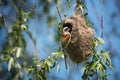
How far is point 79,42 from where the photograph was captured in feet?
11.2

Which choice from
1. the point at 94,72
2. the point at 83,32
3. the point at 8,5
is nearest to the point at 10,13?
the point at 8,5

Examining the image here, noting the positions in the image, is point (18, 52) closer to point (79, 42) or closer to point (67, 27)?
point (67, 27)

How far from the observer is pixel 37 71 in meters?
3.21

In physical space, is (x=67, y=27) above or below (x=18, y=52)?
above

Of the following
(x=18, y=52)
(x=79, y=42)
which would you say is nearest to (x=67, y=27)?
(x=79, y=42)

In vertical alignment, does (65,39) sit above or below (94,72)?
above

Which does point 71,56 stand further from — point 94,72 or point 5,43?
point 5,43

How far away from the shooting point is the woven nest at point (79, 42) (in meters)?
3.40

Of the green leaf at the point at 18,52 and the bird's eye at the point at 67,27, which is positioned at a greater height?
the bird's eye at the point at 67,27

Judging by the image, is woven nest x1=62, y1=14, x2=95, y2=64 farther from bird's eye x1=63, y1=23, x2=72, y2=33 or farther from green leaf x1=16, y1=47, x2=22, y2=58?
green leaf x1=16, y1=47, x2=22, y2=58

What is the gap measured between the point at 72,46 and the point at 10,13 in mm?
1977

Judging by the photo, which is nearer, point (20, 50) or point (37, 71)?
point (37, 71)

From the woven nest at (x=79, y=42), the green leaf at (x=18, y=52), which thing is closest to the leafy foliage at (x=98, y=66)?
the woven nest at (x=79, y=42)

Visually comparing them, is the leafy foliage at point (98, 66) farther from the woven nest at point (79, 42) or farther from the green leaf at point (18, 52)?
the green leaf at point (18, 52)
